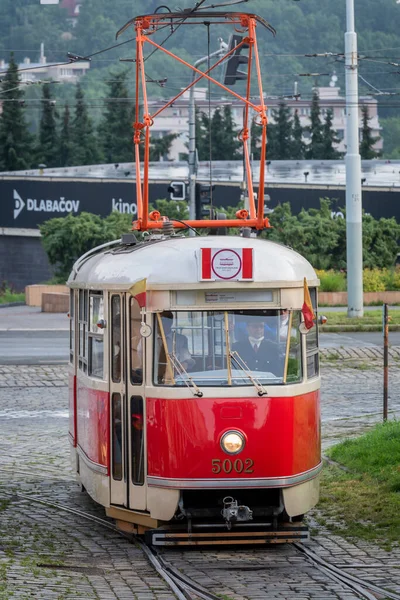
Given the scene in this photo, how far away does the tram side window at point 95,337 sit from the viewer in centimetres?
1085

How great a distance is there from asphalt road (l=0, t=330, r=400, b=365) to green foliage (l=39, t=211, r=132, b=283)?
34.6 feet

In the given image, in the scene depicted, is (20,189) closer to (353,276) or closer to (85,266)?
(353,276)

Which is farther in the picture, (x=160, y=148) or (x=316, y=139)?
(x=160, y=148)

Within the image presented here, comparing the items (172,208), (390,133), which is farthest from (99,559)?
(390,133)

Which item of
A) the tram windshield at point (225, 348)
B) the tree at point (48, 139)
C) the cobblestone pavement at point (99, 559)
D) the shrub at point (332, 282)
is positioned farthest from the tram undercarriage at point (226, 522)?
the tree at point (48, 139)

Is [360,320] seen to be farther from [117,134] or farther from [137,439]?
[117,134]

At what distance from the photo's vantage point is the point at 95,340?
11102 mm

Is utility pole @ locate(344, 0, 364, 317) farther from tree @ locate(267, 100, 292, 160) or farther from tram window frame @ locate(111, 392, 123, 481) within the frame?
tree @ locate(267, 100, 292, 160)

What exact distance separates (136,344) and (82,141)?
8182 centimetres

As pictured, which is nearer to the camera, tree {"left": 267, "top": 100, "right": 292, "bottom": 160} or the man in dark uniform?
the man in dark uniform

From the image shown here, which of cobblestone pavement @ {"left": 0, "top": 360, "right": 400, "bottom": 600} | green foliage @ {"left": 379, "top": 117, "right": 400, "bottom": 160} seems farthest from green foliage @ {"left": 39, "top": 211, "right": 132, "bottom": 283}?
green foliage @ {"left": 379, "top": 117, "right": 400, "bottom": 160}

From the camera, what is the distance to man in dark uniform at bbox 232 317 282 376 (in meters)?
10.1

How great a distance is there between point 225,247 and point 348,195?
22206 mm

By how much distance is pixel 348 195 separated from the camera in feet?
105
